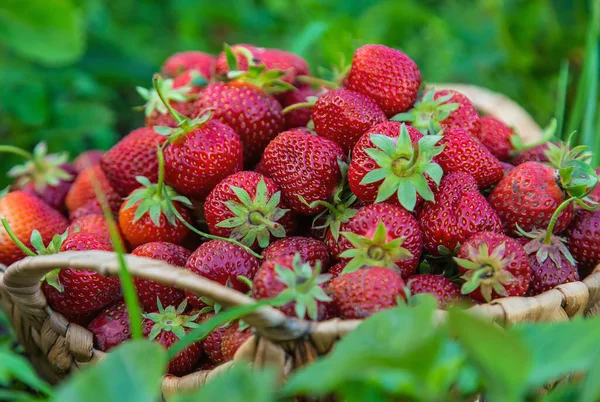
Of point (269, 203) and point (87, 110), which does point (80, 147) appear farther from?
point (269, 203)

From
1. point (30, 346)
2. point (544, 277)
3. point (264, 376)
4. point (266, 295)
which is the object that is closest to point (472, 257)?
point (544, 277)

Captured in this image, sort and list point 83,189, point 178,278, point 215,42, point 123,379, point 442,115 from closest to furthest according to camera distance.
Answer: point 123,379, point 178,278, point 442,115, point 83,189, point 215,42

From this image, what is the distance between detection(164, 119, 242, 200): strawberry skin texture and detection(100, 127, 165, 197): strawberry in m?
0.07

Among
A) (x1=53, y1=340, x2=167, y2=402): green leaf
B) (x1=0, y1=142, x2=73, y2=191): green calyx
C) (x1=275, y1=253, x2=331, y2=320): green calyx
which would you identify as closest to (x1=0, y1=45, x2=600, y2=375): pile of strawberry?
(x1=275, y1=253, x2=331, y2=320): green calyx

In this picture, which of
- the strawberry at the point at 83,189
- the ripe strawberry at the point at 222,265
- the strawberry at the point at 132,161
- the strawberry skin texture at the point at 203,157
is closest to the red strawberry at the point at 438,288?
the ripe strawberry at the point at 222,265

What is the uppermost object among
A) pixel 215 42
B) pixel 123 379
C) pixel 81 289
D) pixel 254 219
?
pixel 123 379

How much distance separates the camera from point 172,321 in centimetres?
82

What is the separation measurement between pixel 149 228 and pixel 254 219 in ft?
0.57

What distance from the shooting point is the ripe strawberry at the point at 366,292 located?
2.28 ft

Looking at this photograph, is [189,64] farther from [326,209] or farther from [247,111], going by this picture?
[326,209]

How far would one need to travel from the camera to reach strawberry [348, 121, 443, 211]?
80 cm

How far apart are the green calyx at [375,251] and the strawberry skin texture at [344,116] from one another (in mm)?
190

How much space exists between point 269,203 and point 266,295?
0.20 meters

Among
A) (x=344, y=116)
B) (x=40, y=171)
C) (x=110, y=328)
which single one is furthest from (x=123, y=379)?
(x=40, y=171)
